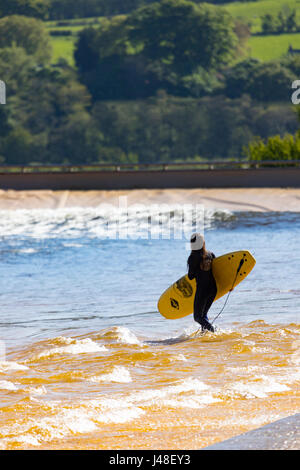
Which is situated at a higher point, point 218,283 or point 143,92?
point 218,283

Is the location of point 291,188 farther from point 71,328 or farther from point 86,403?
point 86,403

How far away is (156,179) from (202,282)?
22.2 meters

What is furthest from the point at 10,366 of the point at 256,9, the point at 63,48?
the point at 256,9

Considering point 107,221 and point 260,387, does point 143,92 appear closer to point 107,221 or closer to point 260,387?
point 107,221

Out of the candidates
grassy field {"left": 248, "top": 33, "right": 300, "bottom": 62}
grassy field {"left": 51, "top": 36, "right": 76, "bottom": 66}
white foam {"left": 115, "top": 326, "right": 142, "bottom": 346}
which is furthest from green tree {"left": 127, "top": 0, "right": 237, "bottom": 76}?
white foam {"left": 115, "top": 326, "right": 142, "bottom": 346}

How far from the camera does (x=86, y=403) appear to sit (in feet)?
26.9

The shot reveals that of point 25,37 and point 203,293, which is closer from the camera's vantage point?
point 203,293

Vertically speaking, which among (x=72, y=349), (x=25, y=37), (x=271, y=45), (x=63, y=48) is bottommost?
(x=63, y=48)

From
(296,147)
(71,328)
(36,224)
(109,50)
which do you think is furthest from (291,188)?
(109,50)

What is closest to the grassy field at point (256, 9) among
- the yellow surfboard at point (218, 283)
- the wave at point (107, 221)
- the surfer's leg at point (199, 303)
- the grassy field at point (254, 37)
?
the grassy field at point (254, 37)

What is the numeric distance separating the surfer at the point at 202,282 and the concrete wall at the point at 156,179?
69.1 feet

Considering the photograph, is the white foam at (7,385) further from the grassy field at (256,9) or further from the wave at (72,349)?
the grassy field at (256,9)

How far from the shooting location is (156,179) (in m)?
33.6

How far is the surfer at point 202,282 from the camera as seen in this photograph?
1147cm
